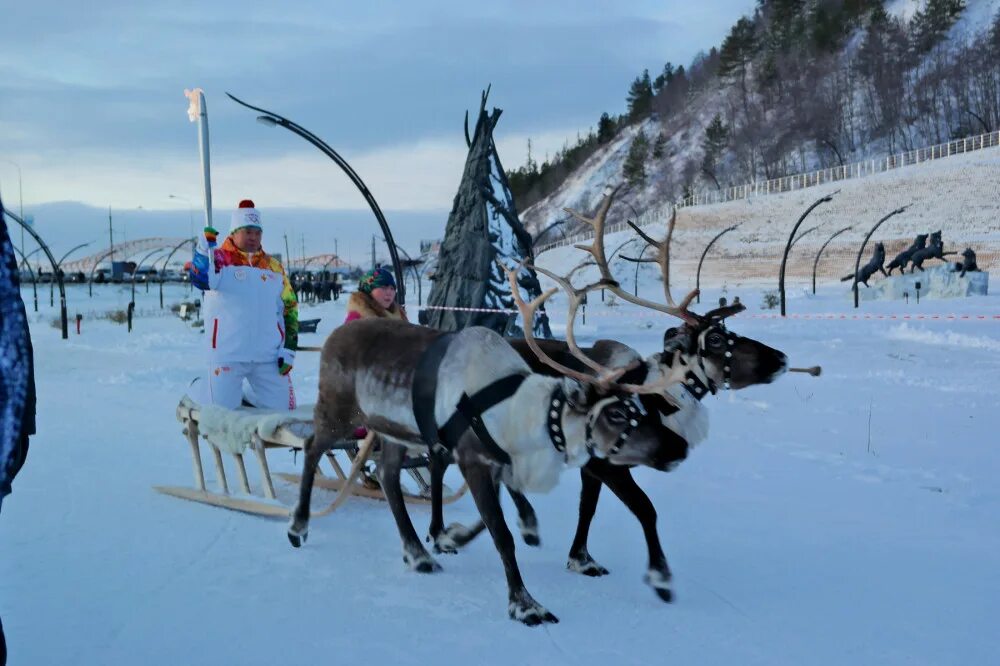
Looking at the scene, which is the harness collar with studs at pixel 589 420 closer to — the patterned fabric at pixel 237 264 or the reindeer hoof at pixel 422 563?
the reindeer hoof at pixel 422 563

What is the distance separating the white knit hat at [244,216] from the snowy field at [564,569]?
194 cm

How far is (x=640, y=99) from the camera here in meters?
109

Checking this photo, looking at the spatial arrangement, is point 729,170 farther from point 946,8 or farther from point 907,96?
point 946,8

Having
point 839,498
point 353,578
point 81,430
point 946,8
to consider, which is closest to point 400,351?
point 353,578

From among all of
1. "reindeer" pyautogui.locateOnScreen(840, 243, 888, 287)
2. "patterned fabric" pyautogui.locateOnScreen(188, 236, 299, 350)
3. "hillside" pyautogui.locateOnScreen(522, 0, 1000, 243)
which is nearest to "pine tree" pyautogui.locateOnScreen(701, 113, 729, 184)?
"hillside" pyautogui.locateOnScreen(522, 0, 1000, 243)

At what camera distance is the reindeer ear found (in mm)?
3553

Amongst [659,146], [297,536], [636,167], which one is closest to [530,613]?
[297,536]

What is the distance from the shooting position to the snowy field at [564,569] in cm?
332

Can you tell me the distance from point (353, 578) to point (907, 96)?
257ft

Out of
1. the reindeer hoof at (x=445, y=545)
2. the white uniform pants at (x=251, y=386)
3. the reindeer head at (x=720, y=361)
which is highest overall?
the reindeer head at (x=720, y=361)

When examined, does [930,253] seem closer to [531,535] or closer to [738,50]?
[531,535]

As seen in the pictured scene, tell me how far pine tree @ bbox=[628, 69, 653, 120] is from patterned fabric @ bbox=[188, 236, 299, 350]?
106775 millimetres

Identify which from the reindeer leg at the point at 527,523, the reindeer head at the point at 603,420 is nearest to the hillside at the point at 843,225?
the reindeer leg at the point at 527,523

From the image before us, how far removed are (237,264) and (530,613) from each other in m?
3.39
